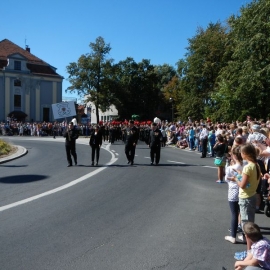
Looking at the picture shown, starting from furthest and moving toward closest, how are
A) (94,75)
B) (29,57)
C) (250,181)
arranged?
(29,57) → (94,75) → (250,181)

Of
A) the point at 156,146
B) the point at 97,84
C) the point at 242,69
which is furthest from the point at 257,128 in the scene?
the point at 97,84

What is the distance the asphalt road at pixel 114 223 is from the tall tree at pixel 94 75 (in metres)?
48.2

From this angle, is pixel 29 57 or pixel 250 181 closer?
pixel 250 181

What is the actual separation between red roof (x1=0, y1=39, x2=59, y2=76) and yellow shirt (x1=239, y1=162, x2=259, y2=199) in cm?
6536

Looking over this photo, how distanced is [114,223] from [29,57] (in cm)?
6703

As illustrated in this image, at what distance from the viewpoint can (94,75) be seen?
61.7m

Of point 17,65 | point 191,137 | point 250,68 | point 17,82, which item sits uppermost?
point 17,65

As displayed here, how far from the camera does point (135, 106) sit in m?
72.6

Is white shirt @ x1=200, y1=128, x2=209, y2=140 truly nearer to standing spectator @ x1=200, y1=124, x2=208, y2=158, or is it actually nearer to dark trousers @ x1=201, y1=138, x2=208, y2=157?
standing spectator @ x1=200, y1=124, x2=208, y2=158

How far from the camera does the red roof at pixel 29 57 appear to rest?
6774 cm

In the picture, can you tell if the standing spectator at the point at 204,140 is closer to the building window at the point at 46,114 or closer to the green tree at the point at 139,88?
the green tree at the point at 139,88

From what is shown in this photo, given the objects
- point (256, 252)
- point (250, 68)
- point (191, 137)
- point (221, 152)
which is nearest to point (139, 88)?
point (250, 68)

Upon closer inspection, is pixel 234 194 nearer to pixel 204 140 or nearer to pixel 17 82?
pixel 204 140

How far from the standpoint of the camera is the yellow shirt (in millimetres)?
5844
